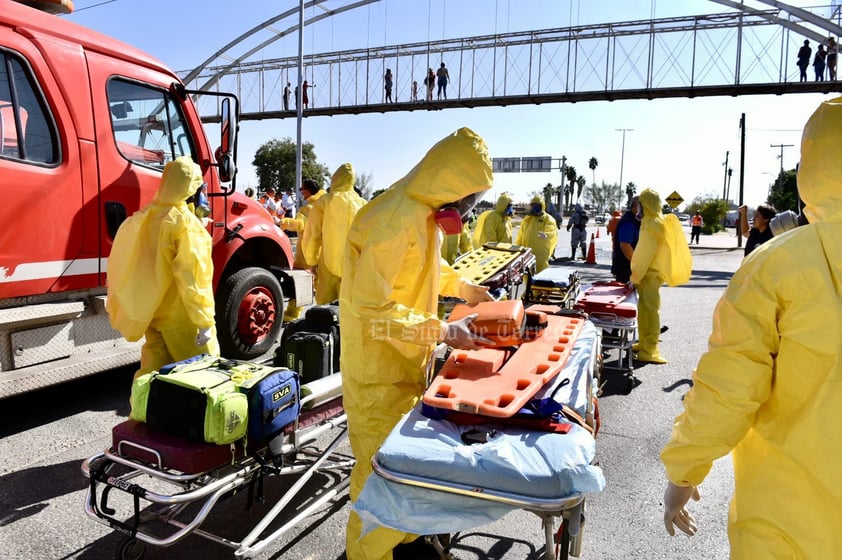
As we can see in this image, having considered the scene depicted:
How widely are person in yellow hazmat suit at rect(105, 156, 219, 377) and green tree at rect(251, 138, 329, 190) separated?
132 feet

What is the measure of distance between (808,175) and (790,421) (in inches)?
26.3

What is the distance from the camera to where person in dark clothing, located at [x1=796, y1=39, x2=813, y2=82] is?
728 inches

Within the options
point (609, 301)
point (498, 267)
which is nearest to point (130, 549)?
point (498, 267)

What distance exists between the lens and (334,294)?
722 cm

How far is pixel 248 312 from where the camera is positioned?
582cm

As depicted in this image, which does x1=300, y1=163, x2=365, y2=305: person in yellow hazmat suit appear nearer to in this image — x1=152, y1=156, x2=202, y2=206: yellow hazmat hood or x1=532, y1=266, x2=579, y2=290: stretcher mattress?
x1=532, y1=266, x2=579, y2=290: stretcher mattress

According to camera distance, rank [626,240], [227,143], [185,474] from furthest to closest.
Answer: [626,240] → [227,143] → [185,474]

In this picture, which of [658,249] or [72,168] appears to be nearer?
[72,168]

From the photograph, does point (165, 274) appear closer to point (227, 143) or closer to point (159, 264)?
point (159, 264)

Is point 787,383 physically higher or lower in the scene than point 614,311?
higher

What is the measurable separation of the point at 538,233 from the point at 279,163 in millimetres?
37920

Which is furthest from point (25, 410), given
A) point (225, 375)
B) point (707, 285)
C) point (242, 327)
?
point (707, 285)

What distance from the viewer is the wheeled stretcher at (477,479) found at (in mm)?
1970

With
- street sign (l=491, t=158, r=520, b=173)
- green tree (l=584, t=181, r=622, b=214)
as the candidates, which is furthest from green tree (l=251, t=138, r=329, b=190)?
green tree (l=584, t=181, r=622, b=214)
